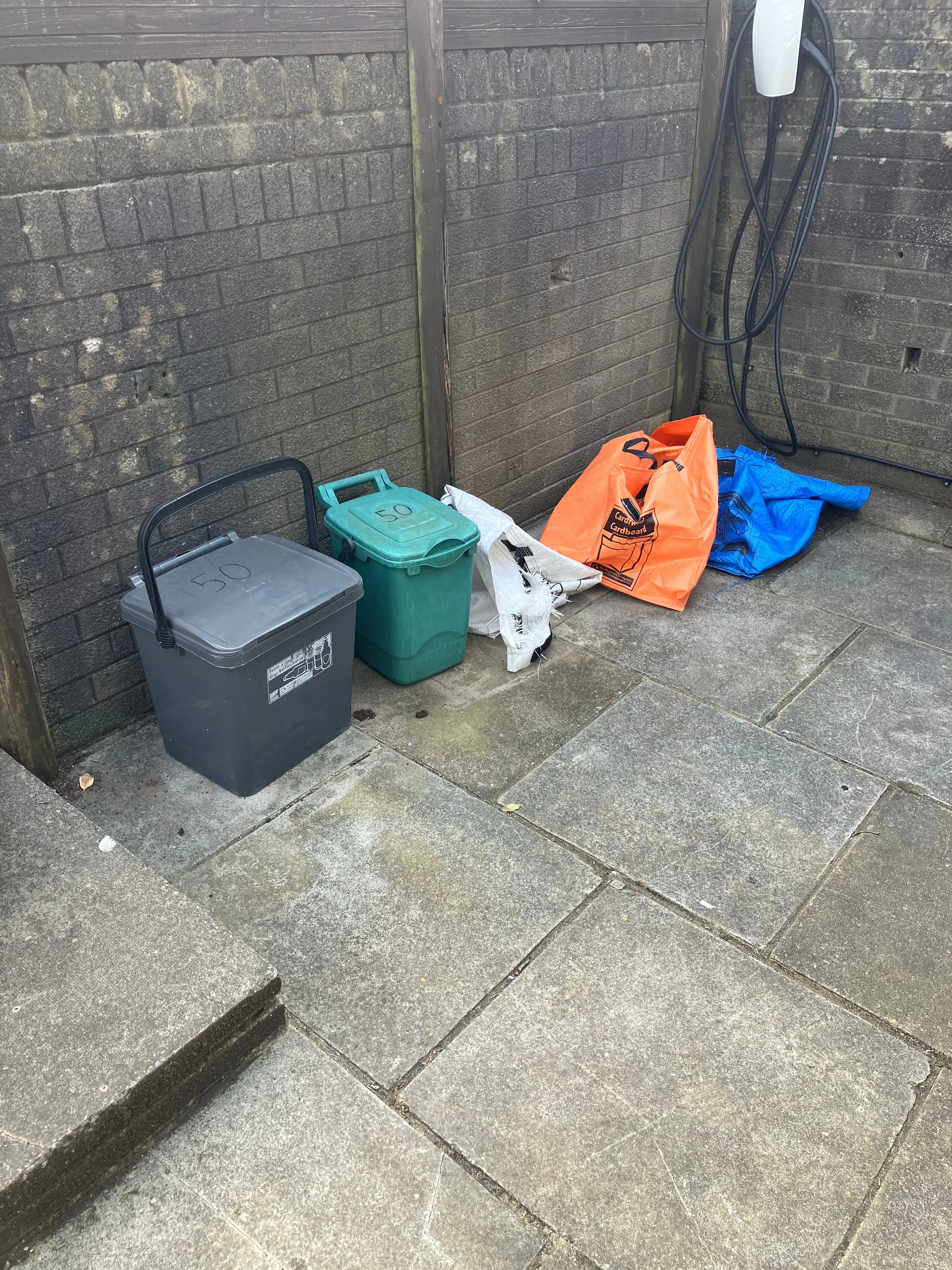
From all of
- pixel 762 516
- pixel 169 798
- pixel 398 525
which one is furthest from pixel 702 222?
pixel 169 798

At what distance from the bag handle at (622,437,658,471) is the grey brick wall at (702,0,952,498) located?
1.21 meters

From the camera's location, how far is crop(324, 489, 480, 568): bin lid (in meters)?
3.62

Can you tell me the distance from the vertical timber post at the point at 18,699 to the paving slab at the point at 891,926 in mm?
2431

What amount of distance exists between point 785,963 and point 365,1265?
1356 mm

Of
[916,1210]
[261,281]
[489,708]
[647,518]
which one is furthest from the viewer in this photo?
[647,518]

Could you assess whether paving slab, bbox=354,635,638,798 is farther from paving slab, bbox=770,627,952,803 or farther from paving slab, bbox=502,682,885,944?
paving slab, bbox=770,627,952,803

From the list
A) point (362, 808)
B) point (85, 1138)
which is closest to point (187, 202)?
point (362, 808)

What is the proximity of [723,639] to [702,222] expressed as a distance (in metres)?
2.52

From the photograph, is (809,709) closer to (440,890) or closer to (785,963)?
(785,963)

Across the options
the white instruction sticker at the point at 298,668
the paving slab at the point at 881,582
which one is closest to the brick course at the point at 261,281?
the white instruction sticker at the point at 298,668

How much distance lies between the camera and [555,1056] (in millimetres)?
2533

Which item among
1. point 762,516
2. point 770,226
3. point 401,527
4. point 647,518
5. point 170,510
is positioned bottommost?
point 762,516

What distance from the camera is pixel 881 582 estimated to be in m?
4.69

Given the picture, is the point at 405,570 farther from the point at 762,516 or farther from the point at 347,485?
the point at 762,516
